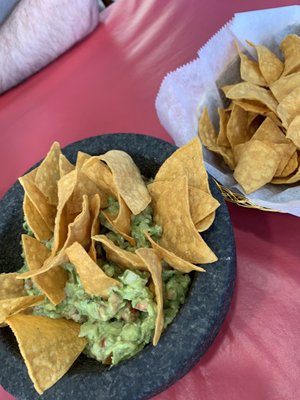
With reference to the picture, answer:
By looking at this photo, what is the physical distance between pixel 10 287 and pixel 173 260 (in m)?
0.28

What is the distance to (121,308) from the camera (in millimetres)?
767

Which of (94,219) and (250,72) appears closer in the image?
(94,219)

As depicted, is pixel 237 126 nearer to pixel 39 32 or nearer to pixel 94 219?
pixel 94 219

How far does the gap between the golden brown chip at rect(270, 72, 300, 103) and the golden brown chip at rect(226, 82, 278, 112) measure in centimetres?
2

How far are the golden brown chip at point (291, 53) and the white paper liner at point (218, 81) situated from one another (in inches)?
2.9

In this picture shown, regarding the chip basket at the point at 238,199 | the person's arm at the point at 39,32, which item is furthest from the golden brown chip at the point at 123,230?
the person's arm at the point at 39,32

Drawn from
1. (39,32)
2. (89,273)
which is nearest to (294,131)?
(89,273)

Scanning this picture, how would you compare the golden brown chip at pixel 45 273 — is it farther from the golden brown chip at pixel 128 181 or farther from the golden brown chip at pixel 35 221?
the golden brown chip at pixel 128 181

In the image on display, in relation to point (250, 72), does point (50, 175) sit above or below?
above

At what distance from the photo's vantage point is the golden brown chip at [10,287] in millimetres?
816

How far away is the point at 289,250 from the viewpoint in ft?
3.25

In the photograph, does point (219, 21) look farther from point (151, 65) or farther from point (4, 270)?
point (4, 270)

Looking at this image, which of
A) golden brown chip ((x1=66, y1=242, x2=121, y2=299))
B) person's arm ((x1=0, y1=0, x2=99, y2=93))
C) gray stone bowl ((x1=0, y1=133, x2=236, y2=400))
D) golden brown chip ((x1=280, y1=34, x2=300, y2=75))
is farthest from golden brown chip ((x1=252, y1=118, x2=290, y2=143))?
person's arm ((x1=0, y1=0, x2=99, y2=93))

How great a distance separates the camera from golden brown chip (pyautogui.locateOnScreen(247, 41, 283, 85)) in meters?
1.07
